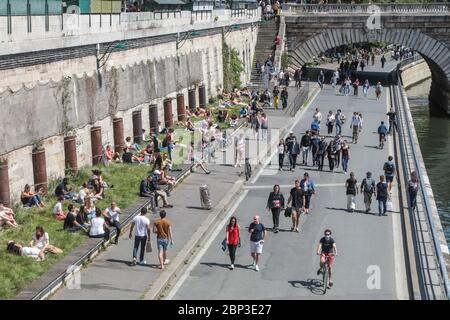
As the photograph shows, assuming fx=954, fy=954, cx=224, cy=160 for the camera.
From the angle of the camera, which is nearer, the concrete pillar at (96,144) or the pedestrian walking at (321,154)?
the concrete pillar at (96,144)

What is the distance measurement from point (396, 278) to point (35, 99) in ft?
44.4

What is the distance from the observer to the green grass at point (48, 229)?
74.5ft

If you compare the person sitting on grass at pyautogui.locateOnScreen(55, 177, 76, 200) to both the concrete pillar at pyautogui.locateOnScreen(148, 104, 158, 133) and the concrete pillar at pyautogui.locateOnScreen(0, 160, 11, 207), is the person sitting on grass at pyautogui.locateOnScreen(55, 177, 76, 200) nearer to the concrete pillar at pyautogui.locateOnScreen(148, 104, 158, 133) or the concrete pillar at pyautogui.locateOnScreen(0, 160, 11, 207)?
the concrete pillar at pyautogui.locateOnScreen(0, 160, 11, 207)

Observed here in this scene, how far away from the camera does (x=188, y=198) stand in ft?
110

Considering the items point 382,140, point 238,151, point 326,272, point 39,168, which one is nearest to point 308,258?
point 326,272

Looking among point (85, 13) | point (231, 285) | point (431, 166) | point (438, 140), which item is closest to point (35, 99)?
point (85, 13)

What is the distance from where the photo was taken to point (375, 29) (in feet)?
237

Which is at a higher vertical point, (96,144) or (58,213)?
(96,144)

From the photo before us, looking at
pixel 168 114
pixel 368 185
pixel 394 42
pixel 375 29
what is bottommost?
pixel 168 114

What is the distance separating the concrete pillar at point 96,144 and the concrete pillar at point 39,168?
206 inches

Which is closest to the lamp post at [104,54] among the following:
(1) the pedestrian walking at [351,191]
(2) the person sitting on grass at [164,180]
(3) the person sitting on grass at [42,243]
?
(2) the person sitting on grass at [164,180]

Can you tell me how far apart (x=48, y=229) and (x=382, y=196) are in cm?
1087

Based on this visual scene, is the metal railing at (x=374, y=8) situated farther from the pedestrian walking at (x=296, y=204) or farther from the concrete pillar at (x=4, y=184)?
the concrete pillar at (x=4, y=184)

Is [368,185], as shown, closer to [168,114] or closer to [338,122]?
[338,122]
